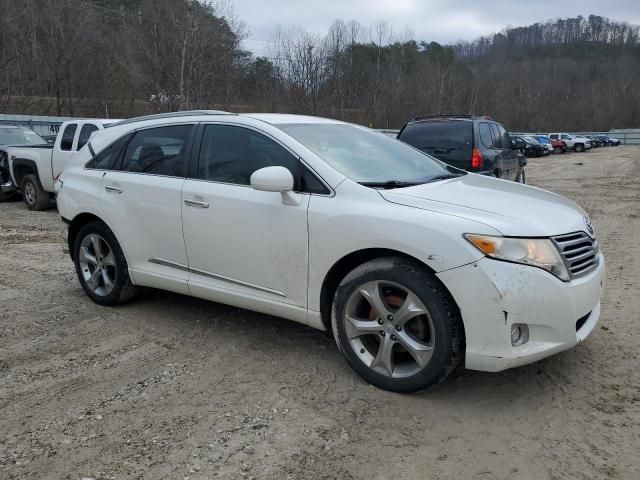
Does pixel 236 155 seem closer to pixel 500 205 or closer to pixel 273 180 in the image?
pixel 273 180

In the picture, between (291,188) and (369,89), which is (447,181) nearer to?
(291,188)

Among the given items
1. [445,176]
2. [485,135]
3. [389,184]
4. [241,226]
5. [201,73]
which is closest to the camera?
[389,184]

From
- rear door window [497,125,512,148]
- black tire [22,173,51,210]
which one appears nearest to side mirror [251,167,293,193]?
rear door window [497,125,512,148]

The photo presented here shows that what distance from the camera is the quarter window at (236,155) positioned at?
382 centimetres

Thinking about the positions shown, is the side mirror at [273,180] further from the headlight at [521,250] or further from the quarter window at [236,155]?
the headlight at [521,250]

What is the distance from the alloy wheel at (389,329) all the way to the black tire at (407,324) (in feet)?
0.04

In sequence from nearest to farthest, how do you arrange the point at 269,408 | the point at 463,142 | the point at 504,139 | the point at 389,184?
the point at 269,408 → the point at 389,184 → the point at 463,142 → the point at 504,139

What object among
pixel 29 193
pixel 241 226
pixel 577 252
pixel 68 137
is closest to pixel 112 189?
pixel 241 226

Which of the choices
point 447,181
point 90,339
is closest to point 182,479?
point 90,339

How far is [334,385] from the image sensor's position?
3.44 meters

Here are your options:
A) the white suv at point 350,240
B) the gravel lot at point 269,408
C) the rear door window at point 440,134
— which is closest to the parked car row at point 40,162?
the rear door window at point 440,134

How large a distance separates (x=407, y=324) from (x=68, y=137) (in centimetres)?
969

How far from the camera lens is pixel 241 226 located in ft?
12.5

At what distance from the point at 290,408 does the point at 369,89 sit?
50.9 metres
